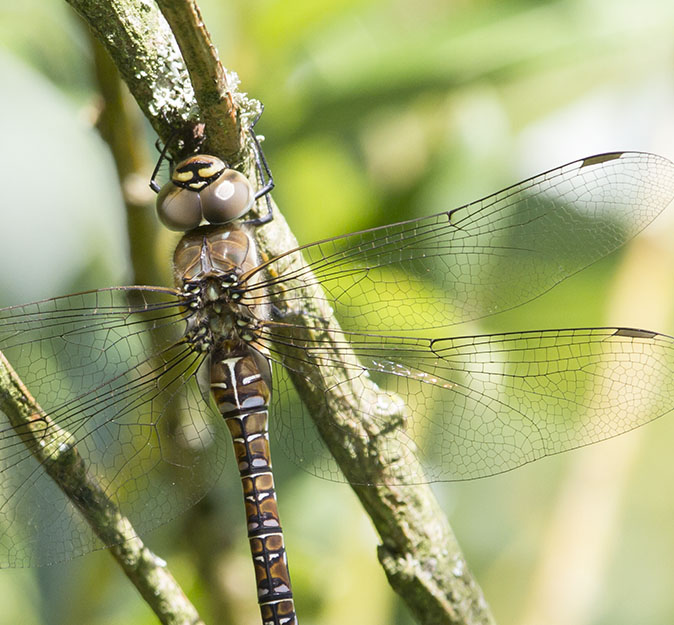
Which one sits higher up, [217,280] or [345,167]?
[345,167]

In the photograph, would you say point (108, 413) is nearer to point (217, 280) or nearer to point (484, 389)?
point (217, 280)

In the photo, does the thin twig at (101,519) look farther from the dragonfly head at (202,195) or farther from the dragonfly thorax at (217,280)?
the dragonfly head at (202,195)

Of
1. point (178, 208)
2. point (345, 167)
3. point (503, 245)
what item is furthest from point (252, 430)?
point (345, 167)

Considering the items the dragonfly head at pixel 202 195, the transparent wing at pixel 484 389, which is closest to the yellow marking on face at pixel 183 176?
the dragonfly head at pixel 202 195

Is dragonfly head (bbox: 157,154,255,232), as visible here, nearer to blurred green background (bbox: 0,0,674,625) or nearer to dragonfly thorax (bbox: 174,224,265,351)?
dragonfly thorax (bbox: 174,224,265,351)

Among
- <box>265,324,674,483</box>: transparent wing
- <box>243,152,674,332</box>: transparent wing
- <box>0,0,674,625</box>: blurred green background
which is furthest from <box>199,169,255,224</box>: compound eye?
<box>0,0,674,625</box>: blurred green background

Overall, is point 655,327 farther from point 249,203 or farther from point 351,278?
point 249,203
